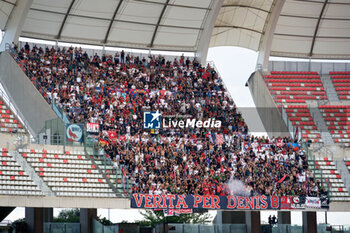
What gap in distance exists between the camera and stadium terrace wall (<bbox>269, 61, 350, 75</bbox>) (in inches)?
2077

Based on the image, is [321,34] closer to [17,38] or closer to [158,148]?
[158,148]

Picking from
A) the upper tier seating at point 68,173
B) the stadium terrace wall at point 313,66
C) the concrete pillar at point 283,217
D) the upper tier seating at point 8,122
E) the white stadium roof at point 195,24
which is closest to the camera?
the upper tier seating at point 68,173

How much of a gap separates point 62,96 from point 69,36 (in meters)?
7.46

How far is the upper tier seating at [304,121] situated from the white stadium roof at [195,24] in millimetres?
5521

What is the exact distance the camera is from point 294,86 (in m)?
51.5

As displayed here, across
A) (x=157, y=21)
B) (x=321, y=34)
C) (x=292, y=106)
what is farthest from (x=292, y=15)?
(x=157, y=21)

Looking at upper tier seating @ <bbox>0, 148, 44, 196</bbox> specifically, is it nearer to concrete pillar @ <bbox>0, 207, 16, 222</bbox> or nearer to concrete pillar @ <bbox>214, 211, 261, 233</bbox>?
concrete pillar @ <bbox>0, 207, 16, 222</bbox>

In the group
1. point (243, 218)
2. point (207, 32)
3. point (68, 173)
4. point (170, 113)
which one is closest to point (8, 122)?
point (68, 173)

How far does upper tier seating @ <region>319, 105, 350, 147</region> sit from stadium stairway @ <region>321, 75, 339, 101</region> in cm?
123

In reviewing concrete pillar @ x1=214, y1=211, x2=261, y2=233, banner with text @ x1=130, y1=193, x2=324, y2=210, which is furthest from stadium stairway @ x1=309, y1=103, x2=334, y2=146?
banner with text @ x1=130, y1=193, x2=324, y2=210

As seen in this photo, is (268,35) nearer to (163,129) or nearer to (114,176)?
(163,129)

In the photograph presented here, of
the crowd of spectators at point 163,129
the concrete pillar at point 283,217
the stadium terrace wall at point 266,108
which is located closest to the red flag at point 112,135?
the crowd of spectators at point 163,129

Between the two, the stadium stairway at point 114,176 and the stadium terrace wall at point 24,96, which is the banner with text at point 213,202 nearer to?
the stadium stairway at point 114,176

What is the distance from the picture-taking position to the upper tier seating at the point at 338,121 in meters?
46.8
